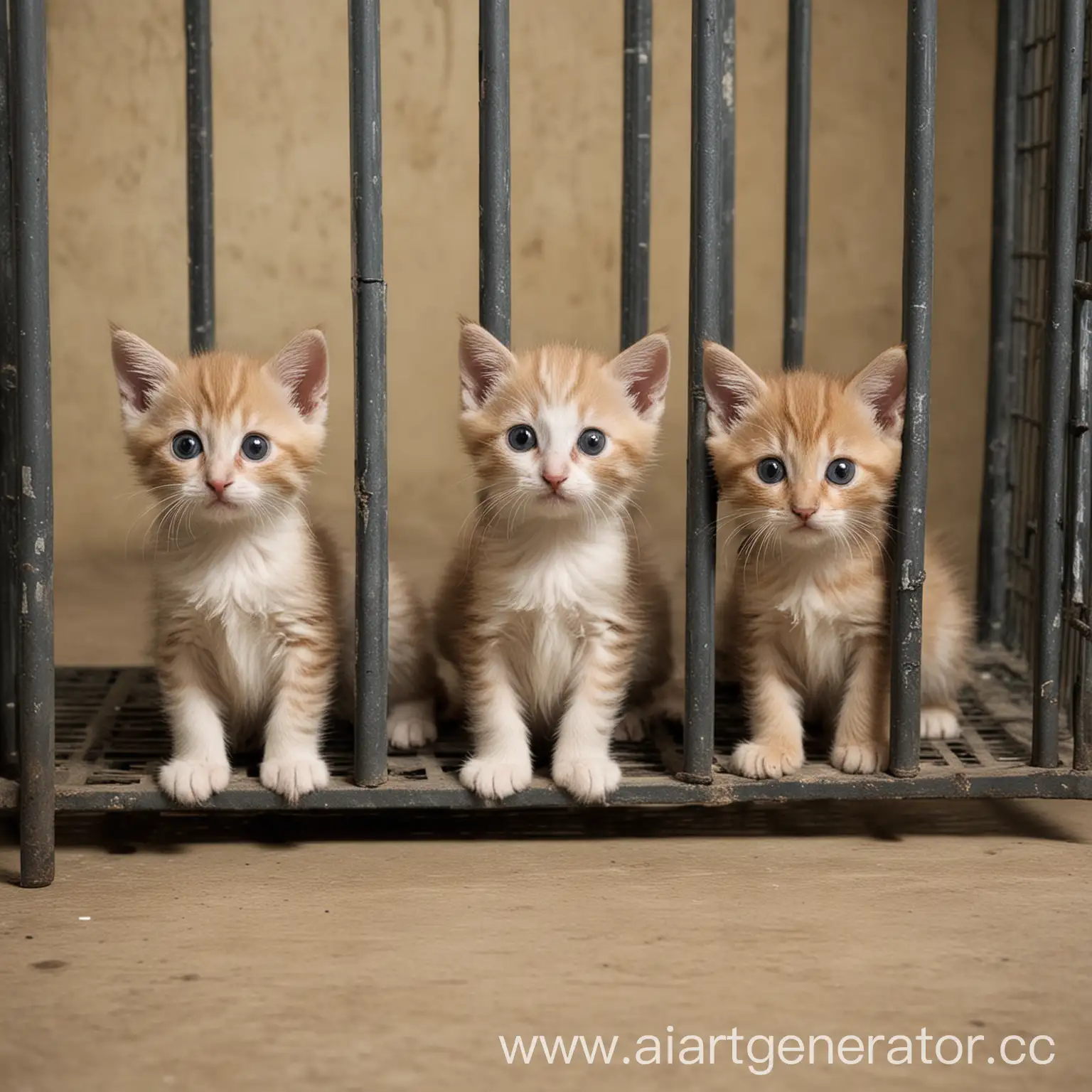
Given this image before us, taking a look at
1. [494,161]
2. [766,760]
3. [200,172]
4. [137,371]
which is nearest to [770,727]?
[766,760]

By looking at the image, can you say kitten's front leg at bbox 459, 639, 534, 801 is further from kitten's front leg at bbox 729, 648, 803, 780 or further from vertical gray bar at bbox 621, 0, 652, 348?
vertical gray bar at bbox 621, 0, 652, 348

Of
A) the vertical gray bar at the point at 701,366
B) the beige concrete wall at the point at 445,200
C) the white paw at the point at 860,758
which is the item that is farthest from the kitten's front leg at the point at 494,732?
the beige concrete wall at the point at 445,200

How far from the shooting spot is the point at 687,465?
245cm

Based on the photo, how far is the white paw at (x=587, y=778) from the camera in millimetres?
2438

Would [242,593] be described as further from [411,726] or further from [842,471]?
[842,471]

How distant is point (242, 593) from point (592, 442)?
561 millimetres

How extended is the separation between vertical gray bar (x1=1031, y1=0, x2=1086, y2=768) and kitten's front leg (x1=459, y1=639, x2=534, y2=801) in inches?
30.3

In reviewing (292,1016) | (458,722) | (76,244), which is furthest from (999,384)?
(76,244)

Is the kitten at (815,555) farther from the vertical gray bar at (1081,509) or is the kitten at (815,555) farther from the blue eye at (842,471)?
the vertical gray bar at (1081,509)

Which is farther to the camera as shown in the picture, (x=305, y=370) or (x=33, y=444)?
(x=305, y=370)

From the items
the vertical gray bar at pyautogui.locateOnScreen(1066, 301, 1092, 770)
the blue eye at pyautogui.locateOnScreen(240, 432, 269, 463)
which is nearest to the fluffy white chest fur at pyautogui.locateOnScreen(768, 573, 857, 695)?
the vertical gray bar at pyautogui.locateOnScreen(1066, 301, 1092, 770)

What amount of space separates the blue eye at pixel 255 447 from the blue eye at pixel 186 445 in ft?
0.21

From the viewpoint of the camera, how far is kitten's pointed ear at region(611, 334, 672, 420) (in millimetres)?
2488

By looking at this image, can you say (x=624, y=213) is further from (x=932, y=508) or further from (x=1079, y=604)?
(x=932, y=508)
